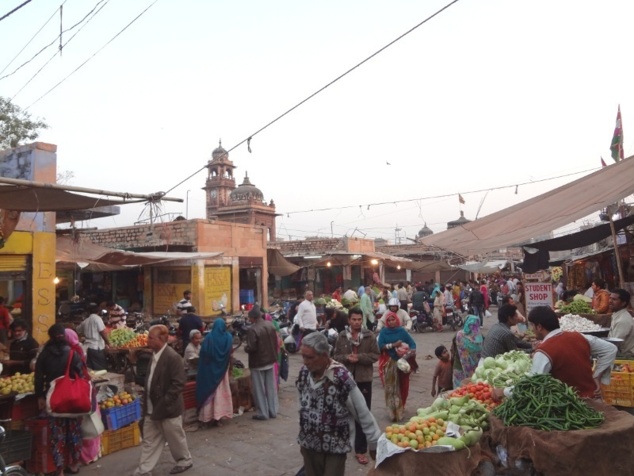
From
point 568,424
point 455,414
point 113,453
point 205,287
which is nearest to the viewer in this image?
point 568,424

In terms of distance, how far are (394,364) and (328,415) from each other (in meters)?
3.32

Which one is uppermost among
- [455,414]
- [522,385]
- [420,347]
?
[522,385]

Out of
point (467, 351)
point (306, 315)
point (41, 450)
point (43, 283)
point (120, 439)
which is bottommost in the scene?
point (120, 439)

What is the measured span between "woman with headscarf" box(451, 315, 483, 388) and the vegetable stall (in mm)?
2686

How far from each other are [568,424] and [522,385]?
39 cm

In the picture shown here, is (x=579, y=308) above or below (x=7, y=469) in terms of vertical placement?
above

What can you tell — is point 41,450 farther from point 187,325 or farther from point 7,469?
point 187,325

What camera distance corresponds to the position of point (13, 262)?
916cm

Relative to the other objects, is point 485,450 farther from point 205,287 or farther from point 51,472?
point 205,287

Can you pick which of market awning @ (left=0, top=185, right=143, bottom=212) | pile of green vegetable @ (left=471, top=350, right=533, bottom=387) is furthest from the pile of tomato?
market awning @ (left=0, top=185, right=143, bottom=212)

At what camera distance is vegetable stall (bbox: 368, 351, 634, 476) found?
109 inches

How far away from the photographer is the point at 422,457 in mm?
3053

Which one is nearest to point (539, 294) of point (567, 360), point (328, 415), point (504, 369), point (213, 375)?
point (504, 369)

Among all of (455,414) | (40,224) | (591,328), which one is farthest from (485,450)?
(40,224)
